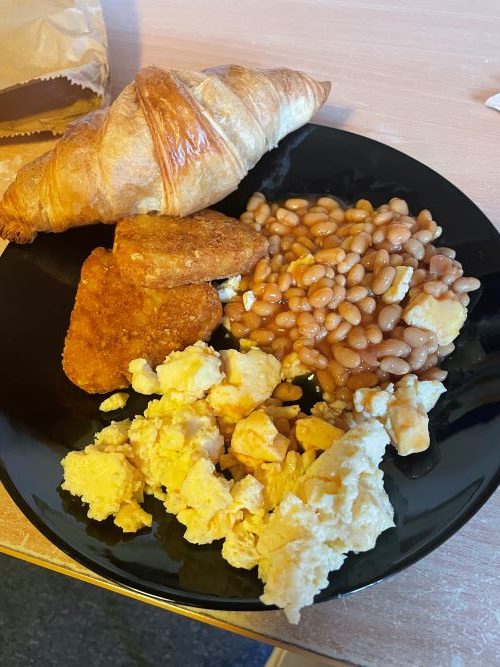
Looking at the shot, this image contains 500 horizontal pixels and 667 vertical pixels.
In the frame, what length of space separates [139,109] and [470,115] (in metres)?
0.90

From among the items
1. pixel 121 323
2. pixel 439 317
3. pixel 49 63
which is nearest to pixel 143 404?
pixel 121 323

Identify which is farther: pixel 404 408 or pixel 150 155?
pixel 150 155

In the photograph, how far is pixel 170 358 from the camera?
40.1 inches

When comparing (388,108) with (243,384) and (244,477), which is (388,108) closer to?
(243,384)

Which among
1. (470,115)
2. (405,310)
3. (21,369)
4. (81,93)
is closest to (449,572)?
(405,310)

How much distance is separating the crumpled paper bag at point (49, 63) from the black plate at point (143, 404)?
43cm

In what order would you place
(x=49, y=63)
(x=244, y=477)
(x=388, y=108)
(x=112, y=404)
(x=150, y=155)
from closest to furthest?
(x=244, y=477) < (x=112, y=404) < (x=150, y=155) < (x=49, y=63) < (x=388, y=108)

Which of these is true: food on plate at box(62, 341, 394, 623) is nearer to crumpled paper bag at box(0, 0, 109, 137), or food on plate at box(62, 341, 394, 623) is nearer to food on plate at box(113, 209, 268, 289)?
food on plate at box(113, 209, 268, 289)

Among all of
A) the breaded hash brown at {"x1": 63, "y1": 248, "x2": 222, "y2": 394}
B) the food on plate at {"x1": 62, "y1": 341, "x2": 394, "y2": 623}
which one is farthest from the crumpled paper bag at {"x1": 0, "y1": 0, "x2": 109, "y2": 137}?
the food on plate at {"x1": 62, "y1": 341, "x2": 394, "y2": 623}

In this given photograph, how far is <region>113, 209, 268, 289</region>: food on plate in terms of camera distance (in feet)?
3.60

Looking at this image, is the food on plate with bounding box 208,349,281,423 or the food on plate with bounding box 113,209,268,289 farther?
the food on plate with bounding box 113,209,268,289

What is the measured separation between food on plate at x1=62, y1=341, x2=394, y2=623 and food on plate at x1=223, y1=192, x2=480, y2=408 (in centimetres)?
14

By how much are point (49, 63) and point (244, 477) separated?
1087 mm

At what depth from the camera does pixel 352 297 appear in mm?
1150
